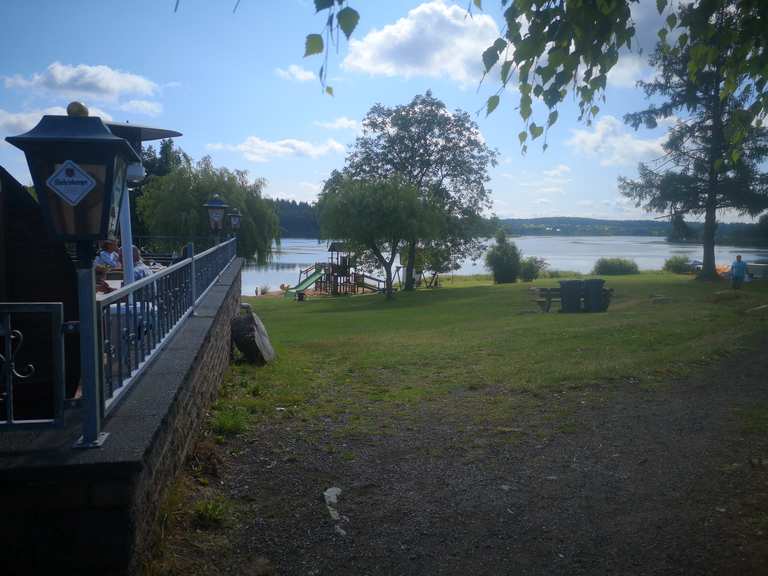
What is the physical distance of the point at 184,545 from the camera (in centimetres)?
404

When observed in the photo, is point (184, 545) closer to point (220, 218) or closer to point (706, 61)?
point (706, 61)

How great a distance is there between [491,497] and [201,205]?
1377 inches

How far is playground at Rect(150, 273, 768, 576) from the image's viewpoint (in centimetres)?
412

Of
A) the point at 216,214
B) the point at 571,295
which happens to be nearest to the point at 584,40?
the point at 216,214

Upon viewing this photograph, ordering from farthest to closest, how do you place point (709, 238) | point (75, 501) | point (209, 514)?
1. point (709, 238)
2. point (209, 514)
3. point (75, 501)

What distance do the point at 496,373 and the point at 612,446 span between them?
3.90 meters

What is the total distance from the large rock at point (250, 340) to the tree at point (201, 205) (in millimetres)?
27674

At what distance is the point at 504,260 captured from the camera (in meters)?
48.8

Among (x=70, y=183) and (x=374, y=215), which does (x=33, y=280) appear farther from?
(x=374, y=215)

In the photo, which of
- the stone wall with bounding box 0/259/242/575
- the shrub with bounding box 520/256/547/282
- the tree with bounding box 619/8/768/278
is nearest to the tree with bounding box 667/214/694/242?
the tree with bounding box 619/8/768/278

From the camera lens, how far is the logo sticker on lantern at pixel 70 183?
346cm

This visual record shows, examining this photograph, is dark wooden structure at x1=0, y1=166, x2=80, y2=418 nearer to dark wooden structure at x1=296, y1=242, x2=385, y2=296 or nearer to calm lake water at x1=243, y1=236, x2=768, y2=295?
calm lake water at x1=243, y1=236, x2=768, y2=295

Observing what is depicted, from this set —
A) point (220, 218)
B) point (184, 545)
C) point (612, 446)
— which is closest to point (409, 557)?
point (184, 545)

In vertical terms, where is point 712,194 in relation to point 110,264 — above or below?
above
